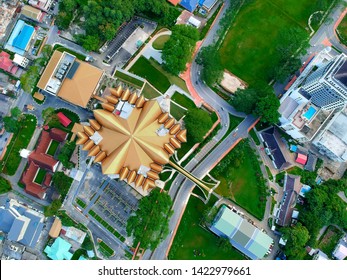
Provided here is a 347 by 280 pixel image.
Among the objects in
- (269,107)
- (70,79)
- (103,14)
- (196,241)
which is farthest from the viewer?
(196,241)

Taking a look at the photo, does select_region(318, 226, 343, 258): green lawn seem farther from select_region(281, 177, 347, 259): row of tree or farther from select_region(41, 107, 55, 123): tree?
select_region(41, 107, 55, 123): tree

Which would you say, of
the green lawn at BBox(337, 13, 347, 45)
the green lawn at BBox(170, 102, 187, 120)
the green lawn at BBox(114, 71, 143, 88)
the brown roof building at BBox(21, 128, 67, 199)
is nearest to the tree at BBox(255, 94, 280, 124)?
the green lawn at BBox(170, 102, 187, 120)

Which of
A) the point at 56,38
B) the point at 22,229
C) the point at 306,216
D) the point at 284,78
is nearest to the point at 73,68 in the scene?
the point at 56,38

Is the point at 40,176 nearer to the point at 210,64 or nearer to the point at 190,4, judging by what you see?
the point at 210,64

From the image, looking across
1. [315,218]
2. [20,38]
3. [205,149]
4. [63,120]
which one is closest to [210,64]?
[205,149]

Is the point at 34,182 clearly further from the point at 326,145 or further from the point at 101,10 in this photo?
the point at 326,145
